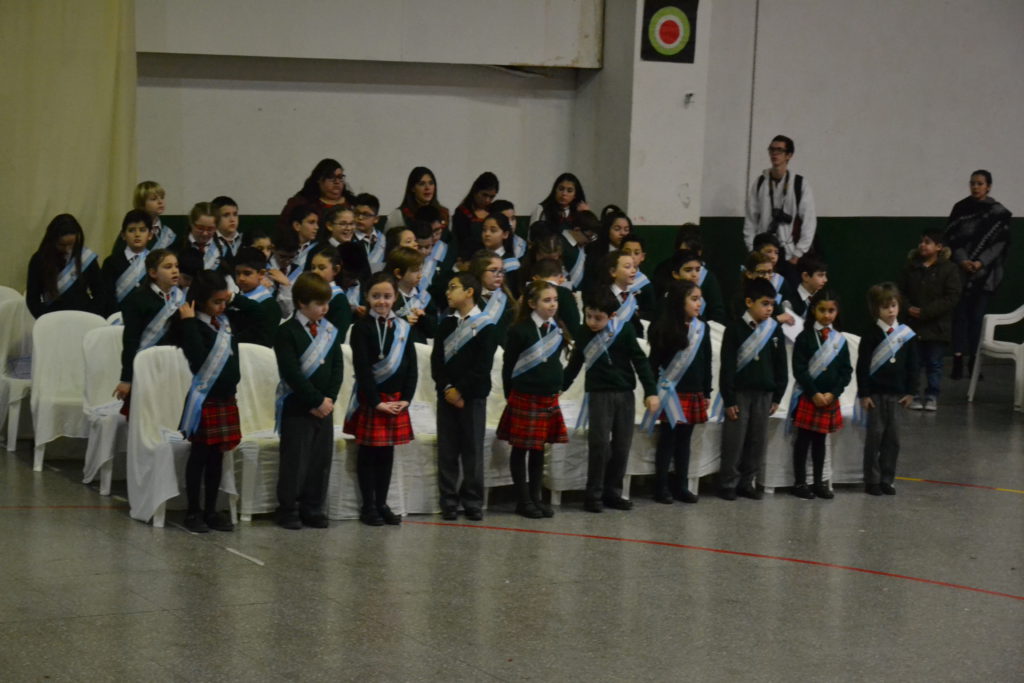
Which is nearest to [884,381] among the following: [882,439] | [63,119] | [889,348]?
[889,348]

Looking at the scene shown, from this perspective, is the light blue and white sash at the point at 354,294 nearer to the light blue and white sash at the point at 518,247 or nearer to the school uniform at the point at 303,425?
the school uniform at the point at 303,425

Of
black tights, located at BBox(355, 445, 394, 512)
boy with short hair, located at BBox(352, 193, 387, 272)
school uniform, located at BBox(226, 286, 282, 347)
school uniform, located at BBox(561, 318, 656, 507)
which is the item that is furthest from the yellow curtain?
school uniform, located at BBox(561, 318, 656, 507)

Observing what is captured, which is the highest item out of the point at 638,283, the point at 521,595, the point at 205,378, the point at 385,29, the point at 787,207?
the point at 385,29

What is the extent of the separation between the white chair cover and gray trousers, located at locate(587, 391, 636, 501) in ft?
5.99

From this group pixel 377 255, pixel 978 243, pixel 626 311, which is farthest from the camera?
pixel 978 243

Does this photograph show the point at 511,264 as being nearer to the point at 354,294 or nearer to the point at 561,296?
the point at 354,294

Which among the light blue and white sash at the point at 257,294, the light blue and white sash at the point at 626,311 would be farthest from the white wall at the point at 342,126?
the light blue and white sash at the point at 626,311

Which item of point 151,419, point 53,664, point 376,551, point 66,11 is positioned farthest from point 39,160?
point 53,664

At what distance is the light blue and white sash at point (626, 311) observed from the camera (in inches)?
305

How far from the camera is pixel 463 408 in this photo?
736 centimetres

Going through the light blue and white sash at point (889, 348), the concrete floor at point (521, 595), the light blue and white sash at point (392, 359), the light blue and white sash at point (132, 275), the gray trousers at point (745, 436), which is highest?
the light blue and white sash at point (132, 275)

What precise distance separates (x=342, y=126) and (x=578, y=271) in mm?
2482

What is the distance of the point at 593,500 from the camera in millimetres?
7746

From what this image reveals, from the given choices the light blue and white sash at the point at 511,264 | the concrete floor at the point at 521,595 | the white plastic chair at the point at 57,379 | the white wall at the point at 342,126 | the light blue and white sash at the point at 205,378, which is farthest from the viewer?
the white wall at the point at 342,126
